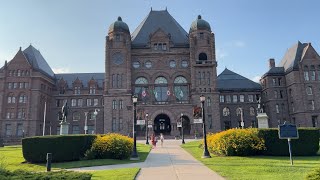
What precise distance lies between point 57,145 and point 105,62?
4645cm

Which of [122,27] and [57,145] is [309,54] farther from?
[57,145]

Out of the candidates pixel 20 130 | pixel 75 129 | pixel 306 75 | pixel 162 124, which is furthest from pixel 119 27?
pixel 306 75

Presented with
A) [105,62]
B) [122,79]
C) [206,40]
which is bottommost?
[122,79]

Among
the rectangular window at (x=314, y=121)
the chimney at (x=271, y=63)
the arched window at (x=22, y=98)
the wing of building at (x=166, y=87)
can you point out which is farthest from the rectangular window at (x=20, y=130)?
the rectangular window at (x=314, y=121)

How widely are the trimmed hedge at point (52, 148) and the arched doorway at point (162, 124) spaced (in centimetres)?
4490

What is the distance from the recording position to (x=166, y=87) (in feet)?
222

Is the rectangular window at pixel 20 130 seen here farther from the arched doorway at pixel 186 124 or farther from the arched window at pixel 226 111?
the arched window at pixel 226 111

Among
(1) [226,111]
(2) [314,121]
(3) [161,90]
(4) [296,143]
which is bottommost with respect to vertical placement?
(4) [296,143]

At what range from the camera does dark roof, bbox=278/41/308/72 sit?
229 feet

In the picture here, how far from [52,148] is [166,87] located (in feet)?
155

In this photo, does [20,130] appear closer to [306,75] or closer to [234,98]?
[234,98]

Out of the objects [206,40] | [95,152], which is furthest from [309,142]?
[206,40]

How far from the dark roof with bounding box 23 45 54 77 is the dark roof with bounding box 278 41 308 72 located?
63.3 meters

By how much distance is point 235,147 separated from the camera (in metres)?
22.2
